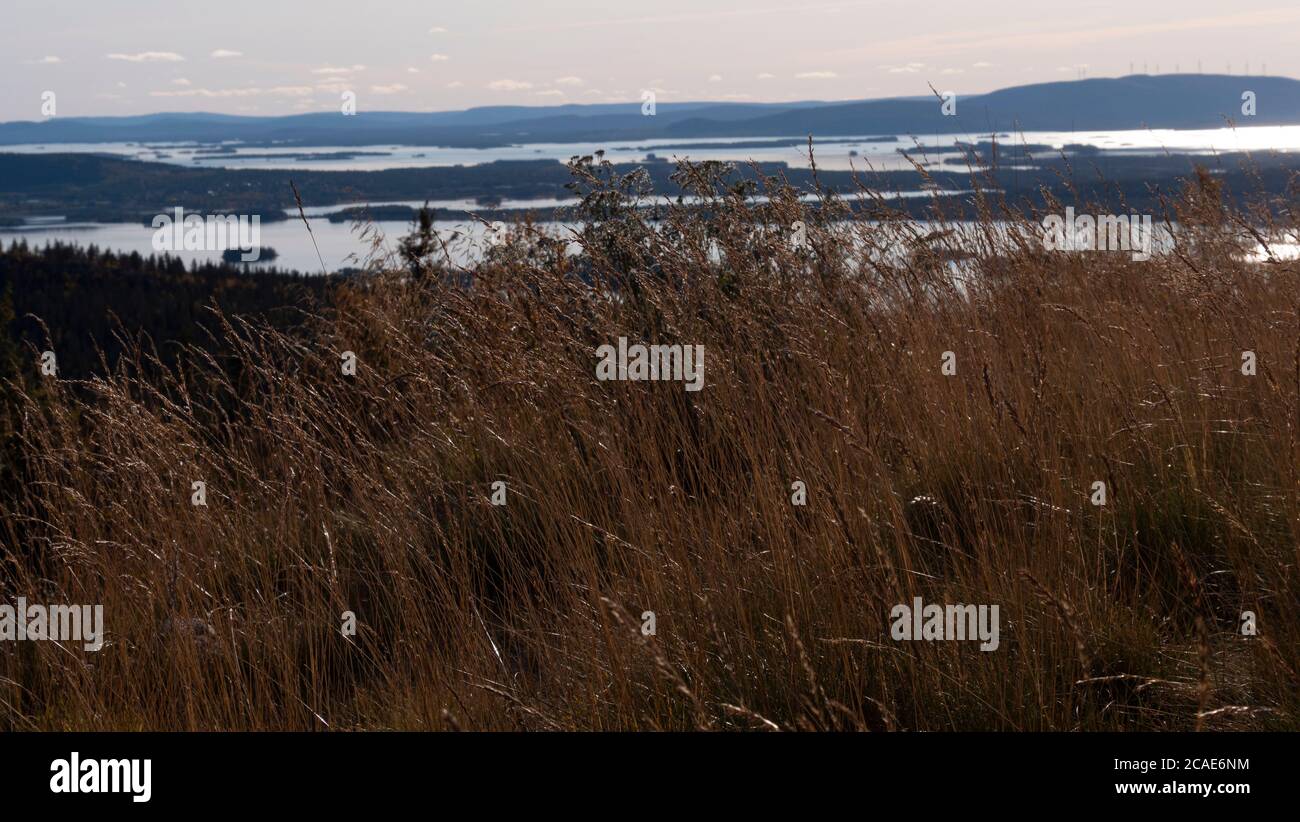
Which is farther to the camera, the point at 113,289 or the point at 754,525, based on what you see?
the point at 113,289

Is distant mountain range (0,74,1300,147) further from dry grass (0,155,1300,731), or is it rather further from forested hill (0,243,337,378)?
forested hill (0,243,337,378)

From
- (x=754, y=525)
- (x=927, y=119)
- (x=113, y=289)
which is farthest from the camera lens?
(x=113, y=289)

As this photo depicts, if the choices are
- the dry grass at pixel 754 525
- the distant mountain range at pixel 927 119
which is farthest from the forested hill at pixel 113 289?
the dry grass at pixel 754 525

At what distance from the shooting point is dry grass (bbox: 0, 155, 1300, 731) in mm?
2098

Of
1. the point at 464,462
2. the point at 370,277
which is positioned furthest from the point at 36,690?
the point at 370,277

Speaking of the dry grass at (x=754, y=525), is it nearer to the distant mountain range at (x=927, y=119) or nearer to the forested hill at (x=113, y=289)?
the distant mountain range at (x=927, y=119)

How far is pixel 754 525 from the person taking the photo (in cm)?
274

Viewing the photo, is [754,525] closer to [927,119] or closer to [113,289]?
[927,119]

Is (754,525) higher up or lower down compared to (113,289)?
lower down

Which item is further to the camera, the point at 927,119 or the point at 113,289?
the point at 113,289

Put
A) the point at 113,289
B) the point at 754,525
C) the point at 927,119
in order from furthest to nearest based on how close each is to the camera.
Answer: the point at 113,289, the point at 927,119, the point at 754,525

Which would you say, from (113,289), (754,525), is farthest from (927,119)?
(113,289)
